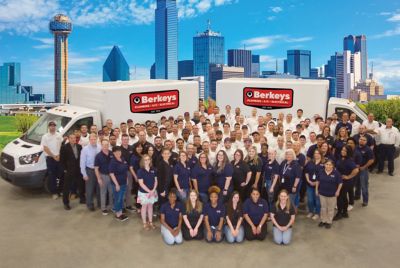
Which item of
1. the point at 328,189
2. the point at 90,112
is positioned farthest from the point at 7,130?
the point at 328,189

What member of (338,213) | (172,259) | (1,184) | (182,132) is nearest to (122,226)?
(172,259)

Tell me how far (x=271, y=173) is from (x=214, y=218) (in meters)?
1.86

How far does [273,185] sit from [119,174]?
10.7 feet

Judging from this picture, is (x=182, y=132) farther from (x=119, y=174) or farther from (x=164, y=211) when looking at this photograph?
(x=164, y=211)

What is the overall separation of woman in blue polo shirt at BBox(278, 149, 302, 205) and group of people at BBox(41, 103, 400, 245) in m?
0.02

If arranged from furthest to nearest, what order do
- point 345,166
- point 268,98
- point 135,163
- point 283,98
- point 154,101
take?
point 268,98, point 283,98, point 154,101, point 135,163, point 345,166

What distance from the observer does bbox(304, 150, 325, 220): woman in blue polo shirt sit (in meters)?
9.33

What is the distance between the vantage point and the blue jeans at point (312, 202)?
9.67 metres

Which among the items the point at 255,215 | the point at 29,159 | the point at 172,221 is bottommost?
the point at 172,221

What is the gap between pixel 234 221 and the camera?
832 cm

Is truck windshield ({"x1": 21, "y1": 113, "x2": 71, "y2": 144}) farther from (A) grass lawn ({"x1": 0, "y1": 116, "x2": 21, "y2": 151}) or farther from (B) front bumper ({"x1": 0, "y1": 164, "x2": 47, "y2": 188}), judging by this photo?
(A) grass lawn ({"x1": 0, "y1": 116, "x2": 21, "y2": 151})

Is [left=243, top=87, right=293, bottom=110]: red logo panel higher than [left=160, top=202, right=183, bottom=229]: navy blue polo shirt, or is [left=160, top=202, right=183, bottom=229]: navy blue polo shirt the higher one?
[left=243, top=87, right=293, bottom=110]: red logo panel

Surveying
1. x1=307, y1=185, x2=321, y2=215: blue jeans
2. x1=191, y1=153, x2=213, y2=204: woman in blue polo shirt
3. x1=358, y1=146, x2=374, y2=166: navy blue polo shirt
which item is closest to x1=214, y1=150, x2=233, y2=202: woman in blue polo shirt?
→ x1=191, y1=153, x2=213, y2=204: woman in blue polo shirt

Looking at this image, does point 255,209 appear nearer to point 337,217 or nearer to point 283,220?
point 283,220
